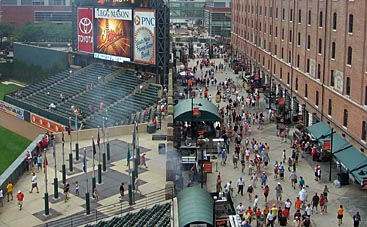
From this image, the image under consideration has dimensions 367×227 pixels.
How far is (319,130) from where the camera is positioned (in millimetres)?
47250

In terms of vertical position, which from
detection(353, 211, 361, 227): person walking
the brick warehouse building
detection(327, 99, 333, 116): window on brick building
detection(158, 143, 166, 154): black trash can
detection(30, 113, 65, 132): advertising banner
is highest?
the brick warehouse building

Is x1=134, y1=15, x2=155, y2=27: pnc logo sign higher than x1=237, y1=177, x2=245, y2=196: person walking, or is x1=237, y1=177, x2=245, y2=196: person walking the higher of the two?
x1=134, y1=15, x2=155, y2=27: pnc logo sign

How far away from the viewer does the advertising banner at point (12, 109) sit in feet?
235

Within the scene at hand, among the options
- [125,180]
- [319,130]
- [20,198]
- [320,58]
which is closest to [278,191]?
[125,180]

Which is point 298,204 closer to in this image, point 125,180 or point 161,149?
point 125,180

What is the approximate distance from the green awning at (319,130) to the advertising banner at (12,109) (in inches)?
1474

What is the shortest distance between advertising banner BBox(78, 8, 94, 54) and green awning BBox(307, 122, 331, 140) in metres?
37.8

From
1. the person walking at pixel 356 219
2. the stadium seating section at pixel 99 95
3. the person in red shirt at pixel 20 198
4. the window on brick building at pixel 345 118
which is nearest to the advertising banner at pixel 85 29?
the stadium seating section at pixel 99 95

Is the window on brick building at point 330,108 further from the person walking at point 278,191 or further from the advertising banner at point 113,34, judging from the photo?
the advertising banner at point 113,34

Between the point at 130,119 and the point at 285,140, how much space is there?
16.1m

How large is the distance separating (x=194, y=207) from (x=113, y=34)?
45.3 metres

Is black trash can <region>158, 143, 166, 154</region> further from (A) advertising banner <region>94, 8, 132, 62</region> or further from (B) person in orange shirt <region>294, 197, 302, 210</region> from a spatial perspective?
(A) advertising banner <region>94, 8, 132, 62</region>

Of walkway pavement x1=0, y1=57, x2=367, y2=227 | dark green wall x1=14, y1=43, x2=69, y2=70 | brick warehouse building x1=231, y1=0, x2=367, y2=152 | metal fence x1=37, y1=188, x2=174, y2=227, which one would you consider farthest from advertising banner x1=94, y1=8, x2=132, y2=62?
metal fence x1=37, y1=188, x2=174, y2=227

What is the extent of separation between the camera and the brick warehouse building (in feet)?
138
